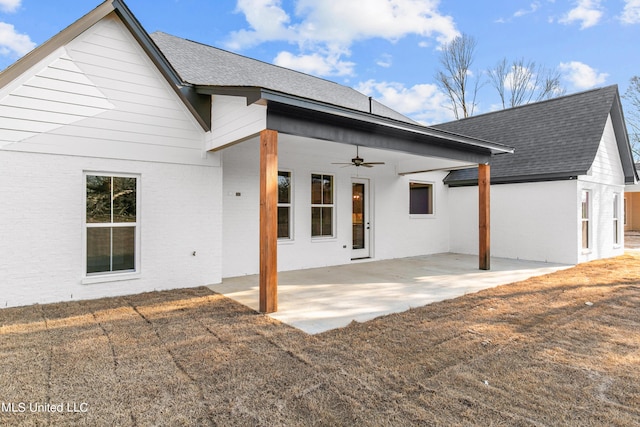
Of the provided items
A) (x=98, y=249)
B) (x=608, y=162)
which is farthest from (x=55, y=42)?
(x=608, y=162)

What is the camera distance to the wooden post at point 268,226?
450 cm

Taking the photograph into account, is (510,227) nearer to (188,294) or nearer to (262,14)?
(188,294)

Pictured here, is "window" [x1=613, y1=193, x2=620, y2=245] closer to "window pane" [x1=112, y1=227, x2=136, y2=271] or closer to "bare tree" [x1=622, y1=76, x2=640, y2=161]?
"window pane" [x1=112, y1=227, x2=136, y2=271]

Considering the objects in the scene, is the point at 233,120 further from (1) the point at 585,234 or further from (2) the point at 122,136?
(1) the point at 585,234

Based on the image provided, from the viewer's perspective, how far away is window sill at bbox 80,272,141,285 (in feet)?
17.1

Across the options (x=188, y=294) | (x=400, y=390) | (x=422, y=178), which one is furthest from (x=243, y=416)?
(x=422, y=178)

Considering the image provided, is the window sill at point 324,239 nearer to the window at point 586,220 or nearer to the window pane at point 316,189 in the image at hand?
the window pane at point 316,189

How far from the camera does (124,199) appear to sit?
5.59 meters

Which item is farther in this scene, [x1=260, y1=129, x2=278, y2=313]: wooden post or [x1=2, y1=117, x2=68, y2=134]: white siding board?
[x1=2, y1=117, x2=68, y2=134]: white siding board

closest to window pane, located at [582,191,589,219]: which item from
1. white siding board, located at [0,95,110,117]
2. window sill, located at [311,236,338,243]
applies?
window sill, located at [311,236,338,243]

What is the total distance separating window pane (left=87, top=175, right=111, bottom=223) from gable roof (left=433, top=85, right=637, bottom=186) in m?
9.46

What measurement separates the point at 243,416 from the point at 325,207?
21.4ft

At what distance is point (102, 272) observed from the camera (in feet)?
17.8

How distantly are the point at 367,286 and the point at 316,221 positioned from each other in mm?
2633
